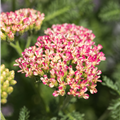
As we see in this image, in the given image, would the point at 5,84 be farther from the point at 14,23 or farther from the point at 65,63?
the point at 14,23

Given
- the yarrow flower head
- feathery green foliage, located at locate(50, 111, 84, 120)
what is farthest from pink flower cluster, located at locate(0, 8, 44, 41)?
feathery green foliage, located at locate(50, 111, 84, 120)

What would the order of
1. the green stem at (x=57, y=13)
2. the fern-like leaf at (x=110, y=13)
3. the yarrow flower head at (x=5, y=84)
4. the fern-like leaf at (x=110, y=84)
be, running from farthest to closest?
the green stem at (x=57, y=13)
the fern-like leaf at (x=110, y=13)
the fern-like leaf at (x=110, y=84)
the yarrow flower head at (x=5, y=84)

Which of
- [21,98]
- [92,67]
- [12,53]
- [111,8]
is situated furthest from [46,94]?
[111,8]

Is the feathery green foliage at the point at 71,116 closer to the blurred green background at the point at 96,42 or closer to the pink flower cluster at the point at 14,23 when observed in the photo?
the blurred green background at the point at 96,42

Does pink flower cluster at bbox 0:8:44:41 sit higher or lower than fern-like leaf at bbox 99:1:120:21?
lower

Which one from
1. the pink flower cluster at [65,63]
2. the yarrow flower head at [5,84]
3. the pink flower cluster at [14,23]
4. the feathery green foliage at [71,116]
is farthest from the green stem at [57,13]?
the feathery green foliage at [71,116]

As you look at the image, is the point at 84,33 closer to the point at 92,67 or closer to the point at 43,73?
the point at 92,67

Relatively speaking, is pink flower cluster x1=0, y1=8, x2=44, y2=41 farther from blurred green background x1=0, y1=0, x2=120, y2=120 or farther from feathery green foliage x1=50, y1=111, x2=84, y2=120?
feathery green foliage x1=50, y1=111, x2=84, y2=120
